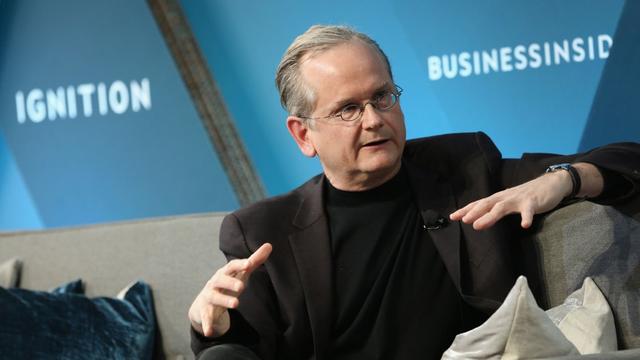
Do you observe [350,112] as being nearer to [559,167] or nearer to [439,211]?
[439,211]

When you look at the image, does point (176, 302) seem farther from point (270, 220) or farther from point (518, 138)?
point (518, 138)

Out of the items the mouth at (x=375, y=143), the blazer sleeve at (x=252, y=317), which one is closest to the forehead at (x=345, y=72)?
the mouth at (x=375, y=143)

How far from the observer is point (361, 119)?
1.94 metres

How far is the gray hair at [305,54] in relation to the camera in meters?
2.02

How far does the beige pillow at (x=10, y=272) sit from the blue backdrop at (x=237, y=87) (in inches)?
28.1

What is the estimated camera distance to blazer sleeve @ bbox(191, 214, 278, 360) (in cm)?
183

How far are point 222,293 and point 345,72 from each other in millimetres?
573

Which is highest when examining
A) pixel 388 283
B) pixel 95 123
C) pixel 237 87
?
pixel 95 123

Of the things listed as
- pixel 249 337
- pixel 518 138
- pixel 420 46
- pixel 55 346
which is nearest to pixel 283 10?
pixel 420 46

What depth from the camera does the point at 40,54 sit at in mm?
3666

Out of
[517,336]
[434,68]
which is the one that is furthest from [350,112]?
[434,68]

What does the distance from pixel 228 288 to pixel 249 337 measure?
0.30m

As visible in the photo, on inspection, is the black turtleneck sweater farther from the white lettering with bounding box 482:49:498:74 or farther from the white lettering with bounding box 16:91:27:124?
the white lettering with bounding box 16:91:27:124

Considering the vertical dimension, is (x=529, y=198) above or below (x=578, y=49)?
below
